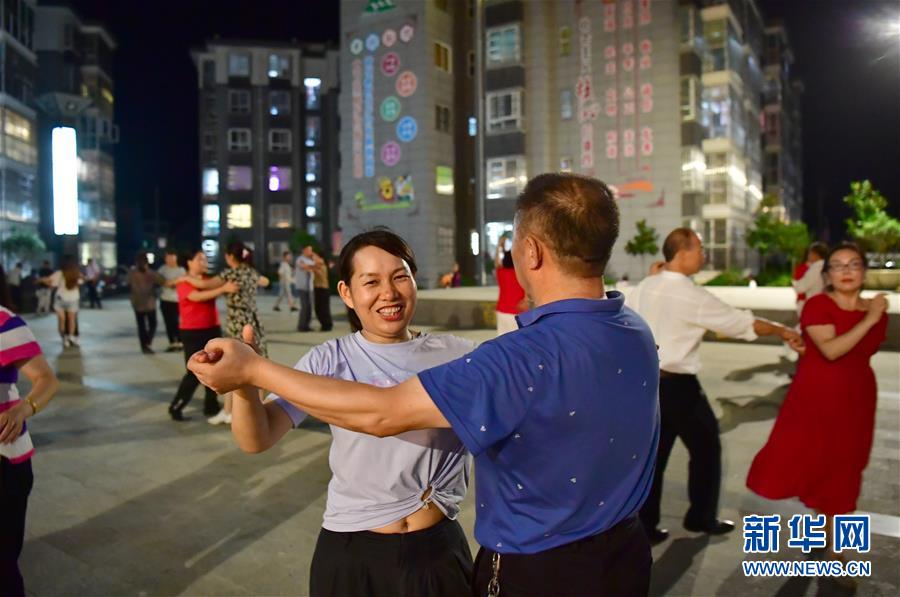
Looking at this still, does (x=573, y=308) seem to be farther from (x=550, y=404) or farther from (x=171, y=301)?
(x=171, y=301)

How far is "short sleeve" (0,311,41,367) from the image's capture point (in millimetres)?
2783

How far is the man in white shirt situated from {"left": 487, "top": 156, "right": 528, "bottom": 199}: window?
109 ft

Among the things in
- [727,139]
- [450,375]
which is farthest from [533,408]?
[727,139]

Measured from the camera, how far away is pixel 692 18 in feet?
115

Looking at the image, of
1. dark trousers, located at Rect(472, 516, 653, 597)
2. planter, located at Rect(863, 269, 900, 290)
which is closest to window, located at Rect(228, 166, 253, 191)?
planter, located at Rect(863, 269, 900, 290)

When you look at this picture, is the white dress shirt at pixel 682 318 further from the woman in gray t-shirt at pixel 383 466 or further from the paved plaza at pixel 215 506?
the woman in gray t-shirt at pixel 383 466

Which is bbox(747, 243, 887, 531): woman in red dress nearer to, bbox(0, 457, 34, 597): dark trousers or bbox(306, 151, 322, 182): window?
bbox(0, 457, 34, 597): dark trousers

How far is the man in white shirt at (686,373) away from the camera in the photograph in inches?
171

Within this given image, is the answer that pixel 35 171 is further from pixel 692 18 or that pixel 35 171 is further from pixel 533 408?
pixel 533 408

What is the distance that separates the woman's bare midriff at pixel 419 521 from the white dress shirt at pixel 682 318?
99.2 inches

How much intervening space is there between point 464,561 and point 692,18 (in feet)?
125

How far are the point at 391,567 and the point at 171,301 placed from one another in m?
12.5

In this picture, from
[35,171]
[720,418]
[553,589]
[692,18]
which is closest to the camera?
[553,589]

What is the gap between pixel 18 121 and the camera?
1656 inches
